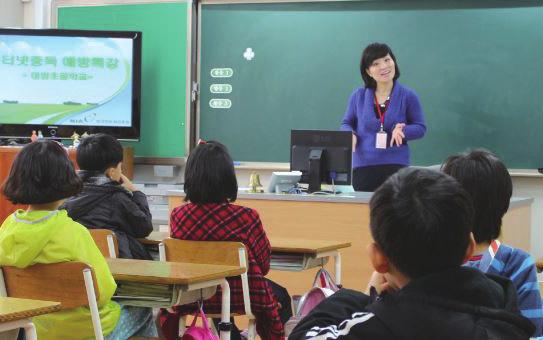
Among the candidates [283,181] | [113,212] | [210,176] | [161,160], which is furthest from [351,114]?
[210,176]

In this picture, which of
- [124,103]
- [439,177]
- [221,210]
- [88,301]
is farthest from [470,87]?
[439,177]

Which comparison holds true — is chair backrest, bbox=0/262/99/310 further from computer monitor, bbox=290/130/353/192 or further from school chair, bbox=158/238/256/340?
computer monitor, bbox=290/130/353/192

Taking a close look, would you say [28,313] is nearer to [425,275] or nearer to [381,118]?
A: [425,275]

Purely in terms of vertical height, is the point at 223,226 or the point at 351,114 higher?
the point at 351,114

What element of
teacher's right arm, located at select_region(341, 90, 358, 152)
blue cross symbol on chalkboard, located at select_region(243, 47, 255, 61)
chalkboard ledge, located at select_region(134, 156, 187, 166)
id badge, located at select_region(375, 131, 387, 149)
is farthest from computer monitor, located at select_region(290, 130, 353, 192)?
chalkboard ledge, located at select_region(134, 156, 187, 166)

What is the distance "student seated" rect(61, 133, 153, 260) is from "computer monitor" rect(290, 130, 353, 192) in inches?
55.0

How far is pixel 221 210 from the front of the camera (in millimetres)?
3338

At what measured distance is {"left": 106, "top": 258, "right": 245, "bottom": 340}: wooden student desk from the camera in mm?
2572

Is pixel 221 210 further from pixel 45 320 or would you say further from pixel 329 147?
pixel 329 147

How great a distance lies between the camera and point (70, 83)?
667 cm

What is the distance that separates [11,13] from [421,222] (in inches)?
266

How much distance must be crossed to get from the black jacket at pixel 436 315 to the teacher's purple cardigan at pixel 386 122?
4.10m

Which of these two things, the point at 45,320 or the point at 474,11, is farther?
the point at 474,11

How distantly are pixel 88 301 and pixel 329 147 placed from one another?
8.90 feet
